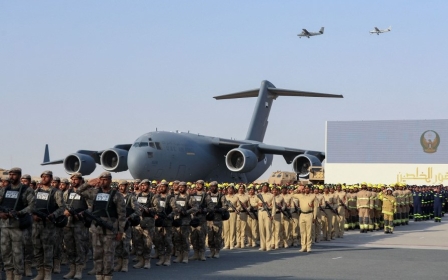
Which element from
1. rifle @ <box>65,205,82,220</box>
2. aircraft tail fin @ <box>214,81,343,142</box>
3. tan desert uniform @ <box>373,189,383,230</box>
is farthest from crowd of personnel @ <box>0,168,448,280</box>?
aircraft tail fin @ <box>214,81,343,142</box>

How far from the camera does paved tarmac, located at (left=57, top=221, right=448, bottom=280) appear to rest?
45.1ft

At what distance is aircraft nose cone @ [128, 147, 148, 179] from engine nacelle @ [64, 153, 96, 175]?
4325 mm

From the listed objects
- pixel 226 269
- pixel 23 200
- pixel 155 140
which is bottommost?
pixel 226 269

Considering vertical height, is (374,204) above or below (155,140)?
below

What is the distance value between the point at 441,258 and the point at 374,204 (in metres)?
9.63

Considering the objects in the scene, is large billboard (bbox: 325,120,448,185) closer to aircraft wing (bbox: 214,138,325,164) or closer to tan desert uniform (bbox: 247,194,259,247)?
aircraft wing (bbox: 214,138,325,164)

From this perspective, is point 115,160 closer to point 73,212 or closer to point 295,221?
point 295,221

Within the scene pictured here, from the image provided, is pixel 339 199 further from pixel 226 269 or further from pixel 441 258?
pixel 226 269

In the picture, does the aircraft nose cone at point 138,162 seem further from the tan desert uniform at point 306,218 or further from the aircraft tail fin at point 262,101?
the tan desert uniform at point 306,218

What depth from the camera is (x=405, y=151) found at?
4916 centimetres

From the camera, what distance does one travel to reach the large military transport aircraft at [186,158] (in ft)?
107

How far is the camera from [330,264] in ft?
51.4

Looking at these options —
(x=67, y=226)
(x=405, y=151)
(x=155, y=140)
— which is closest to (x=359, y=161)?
(x=405, y=151)

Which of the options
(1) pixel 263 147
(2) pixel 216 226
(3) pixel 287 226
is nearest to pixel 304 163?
(1) pixel 263 147
